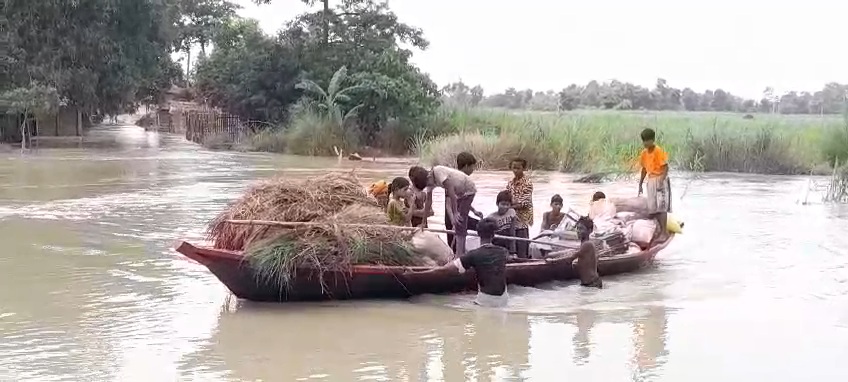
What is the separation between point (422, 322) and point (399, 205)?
1348 millimetres

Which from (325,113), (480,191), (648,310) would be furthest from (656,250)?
(325,113)

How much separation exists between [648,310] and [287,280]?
10.3 feet

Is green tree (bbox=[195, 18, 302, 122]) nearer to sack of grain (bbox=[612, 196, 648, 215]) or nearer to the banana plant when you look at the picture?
the banana plant

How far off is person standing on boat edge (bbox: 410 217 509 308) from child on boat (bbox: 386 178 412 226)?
2.24 feet

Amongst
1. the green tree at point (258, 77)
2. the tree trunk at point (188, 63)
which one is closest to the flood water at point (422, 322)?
the green tree at point (258, 77)

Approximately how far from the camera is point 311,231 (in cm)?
805

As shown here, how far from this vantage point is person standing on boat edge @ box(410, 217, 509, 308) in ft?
26.6

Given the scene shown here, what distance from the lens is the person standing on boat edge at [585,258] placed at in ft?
29.8

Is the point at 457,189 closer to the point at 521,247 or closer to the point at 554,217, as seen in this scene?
the point at 521,247

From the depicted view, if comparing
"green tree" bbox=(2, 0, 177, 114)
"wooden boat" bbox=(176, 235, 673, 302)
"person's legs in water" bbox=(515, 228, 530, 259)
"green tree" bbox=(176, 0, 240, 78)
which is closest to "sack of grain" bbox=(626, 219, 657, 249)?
"person's legs in water" bbox=(515, 228, 530, 259)

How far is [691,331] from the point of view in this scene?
7832mm

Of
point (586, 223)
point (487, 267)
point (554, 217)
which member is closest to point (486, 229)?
point (487, 267)

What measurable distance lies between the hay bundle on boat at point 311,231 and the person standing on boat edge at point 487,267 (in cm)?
41

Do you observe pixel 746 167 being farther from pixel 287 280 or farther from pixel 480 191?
pixel 287 280
